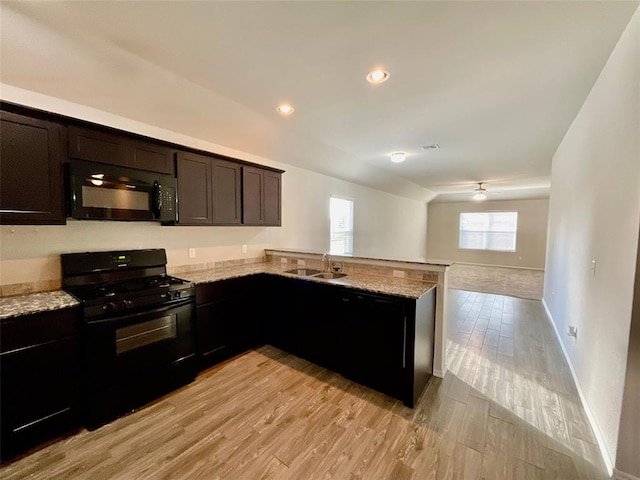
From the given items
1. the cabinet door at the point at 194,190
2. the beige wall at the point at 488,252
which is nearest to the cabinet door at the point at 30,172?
the cabinet door at the point at 194,190

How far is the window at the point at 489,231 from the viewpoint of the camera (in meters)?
9.59

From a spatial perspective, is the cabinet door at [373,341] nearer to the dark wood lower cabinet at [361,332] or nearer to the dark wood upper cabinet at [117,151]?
the dark wood lower cabinet at [361,332]

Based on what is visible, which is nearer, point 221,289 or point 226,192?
point 221,289

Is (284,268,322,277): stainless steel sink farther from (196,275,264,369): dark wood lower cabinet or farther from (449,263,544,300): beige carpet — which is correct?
(449,263,544,300): beige carpet

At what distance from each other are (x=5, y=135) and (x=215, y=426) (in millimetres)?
2498

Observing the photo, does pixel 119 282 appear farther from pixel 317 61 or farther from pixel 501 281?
pixel 501 281

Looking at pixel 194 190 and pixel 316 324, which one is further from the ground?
pixel 194 190

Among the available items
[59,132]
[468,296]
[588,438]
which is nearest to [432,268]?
[588,438]

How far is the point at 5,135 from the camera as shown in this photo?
1.80m

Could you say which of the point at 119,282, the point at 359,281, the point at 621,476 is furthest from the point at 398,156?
the point at 119,282

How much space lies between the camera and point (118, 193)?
2.35m

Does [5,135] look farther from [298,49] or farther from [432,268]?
[432,268]

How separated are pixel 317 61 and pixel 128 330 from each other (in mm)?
2564

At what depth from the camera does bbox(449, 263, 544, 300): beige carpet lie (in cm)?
611
